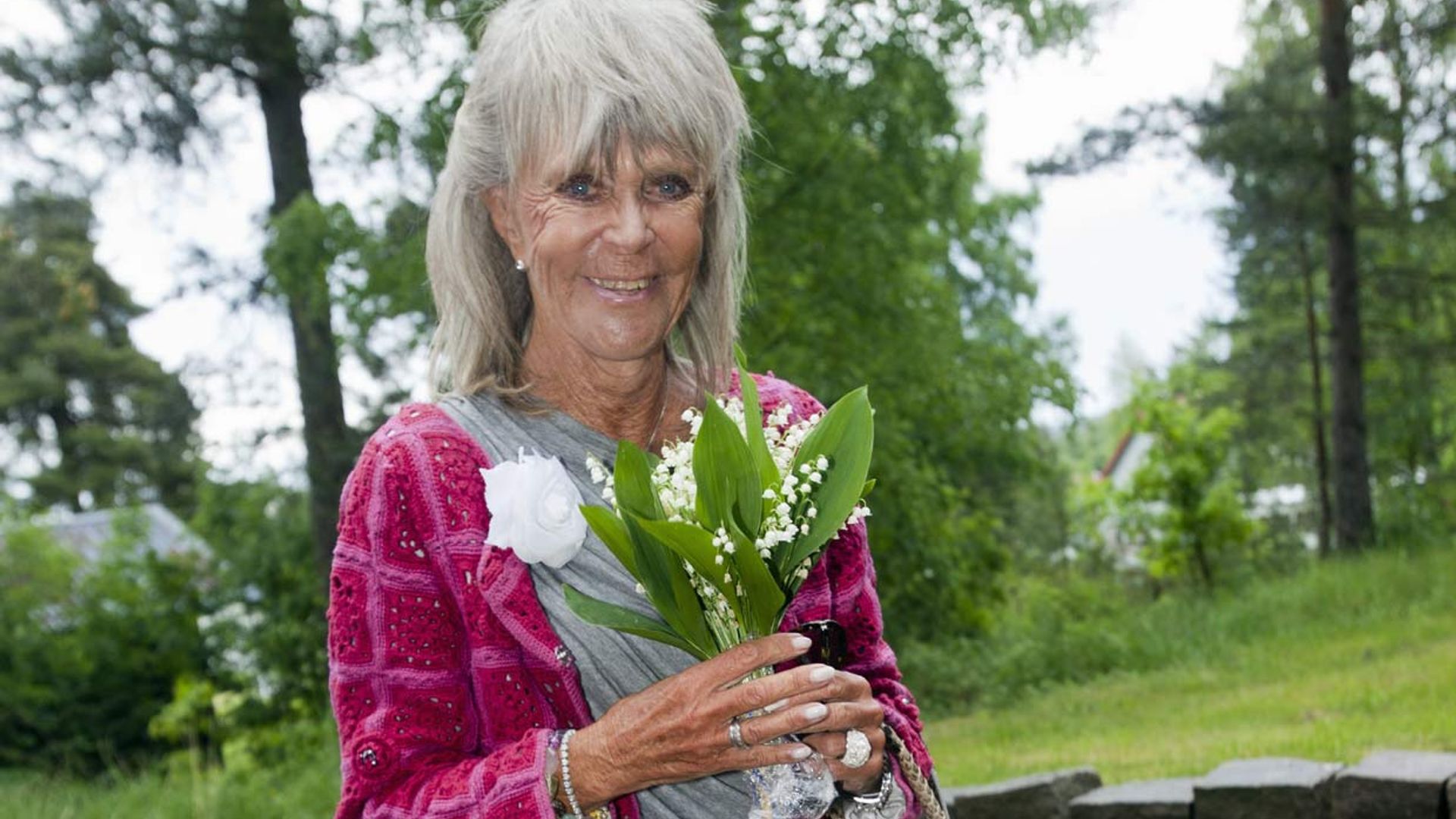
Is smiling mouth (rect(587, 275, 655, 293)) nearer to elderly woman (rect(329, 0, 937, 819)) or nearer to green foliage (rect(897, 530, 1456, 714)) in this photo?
elderly woman (rect(329, 0, 937, 819))

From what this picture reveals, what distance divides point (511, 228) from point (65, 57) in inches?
464

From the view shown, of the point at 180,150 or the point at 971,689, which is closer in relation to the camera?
the point at 971,689

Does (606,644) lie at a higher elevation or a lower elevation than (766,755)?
higher

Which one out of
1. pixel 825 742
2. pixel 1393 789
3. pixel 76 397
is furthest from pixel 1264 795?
pixel 76 397

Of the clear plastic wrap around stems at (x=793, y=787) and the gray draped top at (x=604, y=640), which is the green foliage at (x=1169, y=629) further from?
the clear plastic wrap around stems at (x=793, y=787)

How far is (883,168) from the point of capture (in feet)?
35.6

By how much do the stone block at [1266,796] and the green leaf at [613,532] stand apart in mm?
4144

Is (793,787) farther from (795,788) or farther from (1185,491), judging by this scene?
(1185,491)

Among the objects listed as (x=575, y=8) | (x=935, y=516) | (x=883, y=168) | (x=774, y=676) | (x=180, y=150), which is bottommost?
(x=935, y=516)

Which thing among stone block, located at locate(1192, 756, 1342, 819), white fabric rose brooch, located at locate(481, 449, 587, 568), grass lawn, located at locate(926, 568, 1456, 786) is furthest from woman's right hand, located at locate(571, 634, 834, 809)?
grass lawn, located at locate(926, 568, 1456, 786)

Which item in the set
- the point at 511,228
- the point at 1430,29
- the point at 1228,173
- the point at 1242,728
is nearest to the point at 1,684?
the point at 1242,728

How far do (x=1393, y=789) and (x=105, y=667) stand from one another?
41.1ft

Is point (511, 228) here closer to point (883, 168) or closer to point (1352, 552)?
→ point (883, 168)

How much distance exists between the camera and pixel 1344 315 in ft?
56.6
